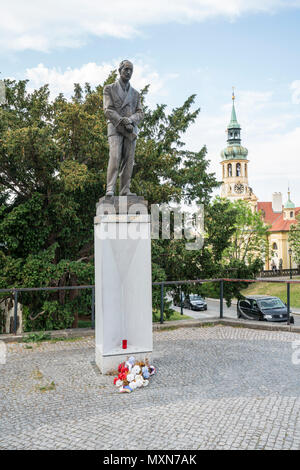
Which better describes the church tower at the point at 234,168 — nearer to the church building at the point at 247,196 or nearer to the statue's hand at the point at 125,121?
the church building at the point at 247,196

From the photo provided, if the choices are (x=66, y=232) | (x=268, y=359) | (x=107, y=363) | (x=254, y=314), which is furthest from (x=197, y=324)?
(x=254, y=314)

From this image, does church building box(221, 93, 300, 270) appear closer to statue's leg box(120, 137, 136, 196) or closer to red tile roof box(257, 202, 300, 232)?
red tile roof box(257, 202, 300, 232)

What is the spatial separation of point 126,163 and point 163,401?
12.8ft

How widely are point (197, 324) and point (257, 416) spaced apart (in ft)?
17.7

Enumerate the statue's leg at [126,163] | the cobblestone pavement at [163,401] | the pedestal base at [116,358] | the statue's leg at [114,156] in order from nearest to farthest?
the cobblestone pavement at [163,401]
the pedestal base at [116,358]
the statue's leg at [114,156]
the statue's leg at [126,163]

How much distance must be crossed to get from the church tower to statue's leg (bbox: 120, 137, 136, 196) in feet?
276

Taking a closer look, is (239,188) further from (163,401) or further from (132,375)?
(163,401)

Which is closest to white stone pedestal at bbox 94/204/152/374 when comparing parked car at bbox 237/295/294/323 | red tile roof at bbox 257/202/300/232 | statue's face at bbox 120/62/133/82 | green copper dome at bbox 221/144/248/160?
statue's face at bbox 120/62/133/82

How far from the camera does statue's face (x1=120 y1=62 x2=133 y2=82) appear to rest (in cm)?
625

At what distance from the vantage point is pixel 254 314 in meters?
16.5

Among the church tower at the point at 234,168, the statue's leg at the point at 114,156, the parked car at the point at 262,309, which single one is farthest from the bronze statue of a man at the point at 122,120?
the church tower at the point at 234,168

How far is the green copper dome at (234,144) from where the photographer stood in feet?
302

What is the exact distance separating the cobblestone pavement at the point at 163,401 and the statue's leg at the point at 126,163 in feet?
10.2

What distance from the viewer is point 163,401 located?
15.8 feet
